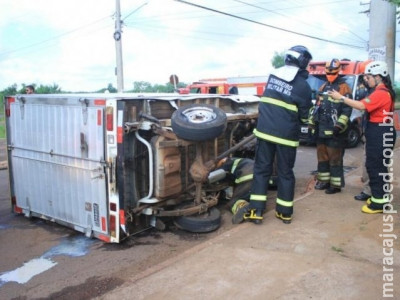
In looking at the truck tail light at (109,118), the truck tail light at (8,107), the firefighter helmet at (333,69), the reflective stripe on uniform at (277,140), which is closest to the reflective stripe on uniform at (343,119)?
the firefighter helmet at (333,69)

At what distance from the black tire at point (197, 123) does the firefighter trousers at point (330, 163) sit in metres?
2.07

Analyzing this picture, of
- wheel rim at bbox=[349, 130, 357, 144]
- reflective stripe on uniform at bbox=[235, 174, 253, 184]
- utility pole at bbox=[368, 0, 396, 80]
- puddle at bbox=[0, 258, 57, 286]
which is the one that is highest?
utility pole at bbox=[368, 0, 396, 80]

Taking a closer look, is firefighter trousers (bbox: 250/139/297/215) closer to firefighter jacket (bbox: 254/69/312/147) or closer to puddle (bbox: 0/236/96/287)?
firefighter jacket (bbox: 254/69/312/147)

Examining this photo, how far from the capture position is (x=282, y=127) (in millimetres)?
4637

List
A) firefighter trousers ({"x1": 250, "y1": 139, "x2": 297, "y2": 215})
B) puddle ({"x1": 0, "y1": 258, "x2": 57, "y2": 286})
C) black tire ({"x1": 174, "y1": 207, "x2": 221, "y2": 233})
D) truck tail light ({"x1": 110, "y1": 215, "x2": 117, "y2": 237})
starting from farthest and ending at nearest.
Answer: black tire ({"x1": 174, "y1": 207, "x2": 221, "y2": 233})
firefighter trousers ({"x1": 250, "y1": 139, "x2": 297, "y2": 215})
truck tail light ({"x1": 110, "y1": 215, "x2": 117, "y2": 237})
puddle ({"x1": 0, "y1": 258, "x2": 57, "y2": 286})

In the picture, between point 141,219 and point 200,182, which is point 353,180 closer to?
point 200,182

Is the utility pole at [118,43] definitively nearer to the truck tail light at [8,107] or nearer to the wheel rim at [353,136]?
the wheel rim at [353,136]

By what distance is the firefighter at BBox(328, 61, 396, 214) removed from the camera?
4930mm

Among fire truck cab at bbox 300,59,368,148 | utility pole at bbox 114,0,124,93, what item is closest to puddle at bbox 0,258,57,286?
fire truck cab at bbox 300,59,368,148

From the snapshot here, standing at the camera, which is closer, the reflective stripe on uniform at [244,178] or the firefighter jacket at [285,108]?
the firefighter jacket at [285,108]

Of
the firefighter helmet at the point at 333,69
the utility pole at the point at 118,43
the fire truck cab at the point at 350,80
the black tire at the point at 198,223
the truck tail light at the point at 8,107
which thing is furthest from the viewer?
the utility pole at the point at 118,43

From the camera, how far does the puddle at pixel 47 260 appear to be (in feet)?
13.2

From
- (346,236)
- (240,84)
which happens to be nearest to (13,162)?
(346,236)

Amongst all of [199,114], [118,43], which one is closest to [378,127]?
[199,114]
